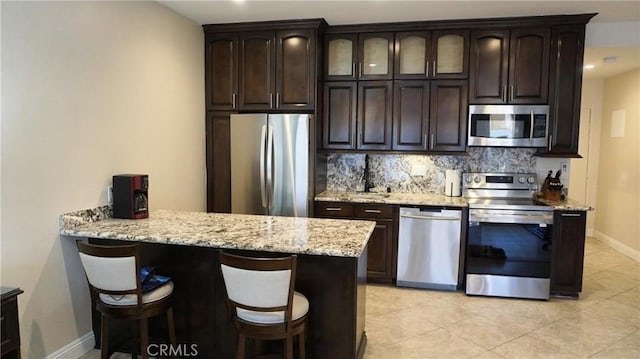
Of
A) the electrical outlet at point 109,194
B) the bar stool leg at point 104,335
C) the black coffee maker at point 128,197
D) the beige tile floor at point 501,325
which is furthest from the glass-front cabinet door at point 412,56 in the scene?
the bar stool leg at point 104,335

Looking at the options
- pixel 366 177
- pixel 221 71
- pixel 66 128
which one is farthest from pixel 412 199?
pixel 66 128

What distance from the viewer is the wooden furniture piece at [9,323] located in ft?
6.15

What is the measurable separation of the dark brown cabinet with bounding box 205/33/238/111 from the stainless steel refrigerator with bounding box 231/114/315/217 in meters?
0.29

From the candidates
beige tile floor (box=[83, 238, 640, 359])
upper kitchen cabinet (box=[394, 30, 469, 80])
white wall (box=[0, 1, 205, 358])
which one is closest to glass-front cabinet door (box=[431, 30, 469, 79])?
upper kitchen cabinet (box=[394, 30, 469, 80])

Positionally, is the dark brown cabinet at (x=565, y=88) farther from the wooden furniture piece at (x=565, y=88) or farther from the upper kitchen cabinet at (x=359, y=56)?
the upper kitchen cabinet at (x=359, y=56)

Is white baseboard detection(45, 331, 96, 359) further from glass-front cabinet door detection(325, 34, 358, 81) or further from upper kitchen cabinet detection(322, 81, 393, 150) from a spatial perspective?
glass-front cabinet door detection(325, 34, 358, 81)

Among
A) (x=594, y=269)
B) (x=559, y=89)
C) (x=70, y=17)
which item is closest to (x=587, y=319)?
(x=594, y=269)

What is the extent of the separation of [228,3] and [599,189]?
19.2 ft

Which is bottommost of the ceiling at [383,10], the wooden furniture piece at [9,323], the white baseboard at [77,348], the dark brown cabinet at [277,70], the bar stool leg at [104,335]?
the white baseboard at [77,348]

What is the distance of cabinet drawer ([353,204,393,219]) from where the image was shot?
4227 millimetres

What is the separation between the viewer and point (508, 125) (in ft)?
13.6

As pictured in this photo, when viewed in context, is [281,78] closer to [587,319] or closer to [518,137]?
[518,137]

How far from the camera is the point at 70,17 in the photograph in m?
2.75

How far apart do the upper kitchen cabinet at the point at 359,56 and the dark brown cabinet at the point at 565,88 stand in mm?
1537
